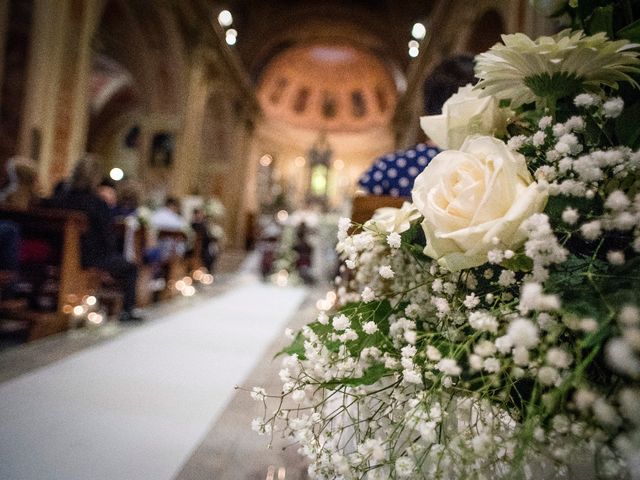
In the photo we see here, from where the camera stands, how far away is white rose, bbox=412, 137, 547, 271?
1.65 ft

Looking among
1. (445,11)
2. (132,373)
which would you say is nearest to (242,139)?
(445,11)

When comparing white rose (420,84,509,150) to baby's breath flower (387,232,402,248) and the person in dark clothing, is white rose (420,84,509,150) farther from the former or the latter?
the person in dark clothing

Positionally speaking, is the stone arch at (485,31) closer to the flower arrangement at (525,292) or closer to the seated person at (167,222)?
the seated person at (167,222)

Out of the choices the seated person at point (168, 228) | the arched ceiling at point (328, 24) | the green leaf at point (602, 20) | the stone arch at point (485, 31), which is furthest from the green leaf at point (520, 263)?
the arched ceiling at point (328, 24)

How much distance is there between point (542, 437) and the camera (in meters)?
0.48

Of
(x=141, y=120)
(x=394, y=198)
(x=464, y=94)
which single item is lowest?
(x=394, y=198)

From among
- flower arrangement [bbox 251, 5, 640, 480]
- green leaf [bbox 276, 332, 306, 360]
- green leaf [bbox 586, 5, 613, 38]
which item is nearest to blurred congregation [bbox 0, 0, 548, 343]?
green leaf [bbox 586, 5, 613, 38]

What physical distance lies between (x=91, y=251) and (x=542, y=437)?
11.6 feet

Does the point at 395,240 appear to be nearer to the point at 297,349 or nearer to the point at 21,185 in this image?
the point at 297,349

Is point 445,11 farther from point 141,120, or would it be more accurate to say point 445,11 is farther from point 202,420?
point 202,420

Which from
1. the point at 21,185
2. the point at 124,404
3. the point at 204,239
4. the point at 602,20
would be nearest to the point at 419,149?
the point at 602,20

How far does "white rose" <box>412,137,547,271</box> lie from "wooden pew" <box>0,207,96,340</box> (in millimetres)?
3018

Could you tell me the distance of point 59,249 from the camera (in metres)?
3.12

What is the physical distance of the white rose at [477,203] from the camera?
50 centimetres
